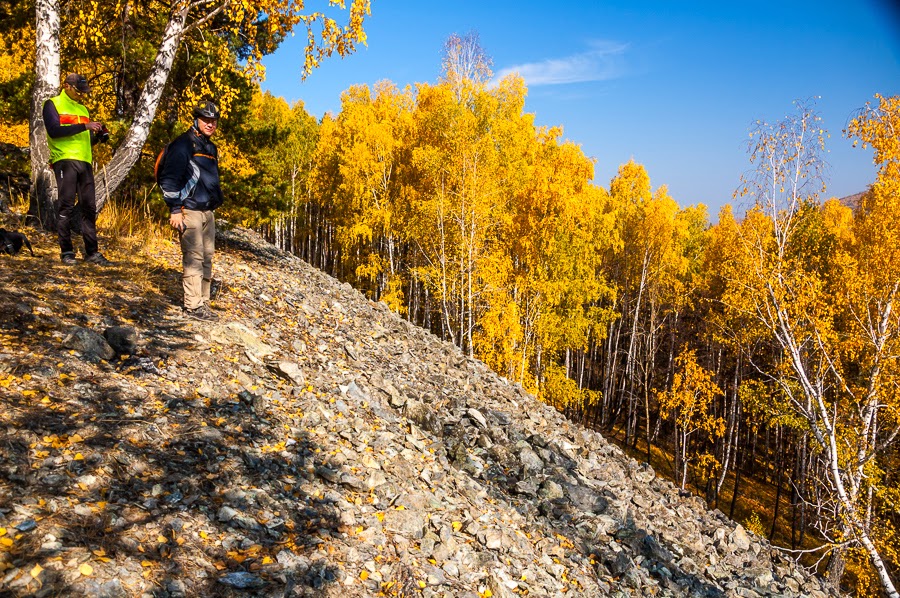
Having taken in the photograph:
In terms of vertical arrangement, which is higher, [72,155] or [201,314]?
[72,155]

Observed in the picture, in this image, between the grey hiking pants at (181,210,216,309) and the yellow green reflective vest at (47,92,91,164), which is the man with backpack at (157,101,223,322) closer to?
the grey hiking pants at (181,210,216,309)

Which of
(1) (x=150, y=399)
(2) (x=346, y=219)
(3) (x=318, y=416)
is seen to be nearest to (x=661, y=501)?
(3) (x=318, y=416)

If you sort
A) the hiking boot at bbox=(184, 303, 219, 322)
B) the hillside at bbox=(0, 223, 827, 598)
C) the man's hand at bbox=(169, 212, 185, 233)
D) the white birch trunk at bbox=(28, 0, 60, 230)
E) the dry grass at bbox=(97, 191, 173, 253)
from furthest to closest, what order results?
the dry grass at bbox=(97, 191, 173, 253)
the white birch trunk at bbox=(28, 0, 60, 230)
the hiking boot at bbox=(184, 303, 219, 322)
the man's hand at bbox=(169, 212, 185, 233)
the hillside at bbox=(0, 223, 827, 598)

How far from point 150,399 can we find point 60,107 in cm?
427

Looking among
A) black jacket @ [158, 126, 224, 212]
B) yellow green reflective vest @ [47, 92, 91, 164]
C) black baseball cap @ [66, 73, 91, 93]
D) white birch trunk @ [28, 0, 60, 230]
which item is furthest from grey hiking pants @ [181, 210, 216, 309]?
white birch trunk @ [28, 0, 60, 230]

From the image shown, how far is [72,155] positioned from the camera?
6.01 meters

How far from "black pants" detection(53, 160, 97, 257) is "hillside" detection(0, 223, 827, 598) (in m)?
0.38

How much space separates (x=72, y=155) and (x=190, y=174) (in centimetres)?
197

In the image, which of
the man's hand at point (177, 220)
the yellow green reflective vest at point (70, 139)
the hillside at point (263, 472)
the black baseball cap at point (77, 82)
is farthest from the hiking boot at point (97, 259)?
the black baseball cap at point (77, 82)

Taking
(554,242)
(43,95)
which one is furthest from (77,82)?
(554,242)

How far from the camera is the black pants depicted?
598 cm

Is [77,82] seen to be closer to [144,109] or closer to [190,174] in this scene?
[144,109]

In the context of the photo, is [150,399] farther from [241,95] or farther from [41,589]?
[241,95]

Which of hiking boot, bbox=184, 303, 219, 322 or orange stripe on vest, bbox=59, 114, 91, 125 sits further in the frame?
orange stripe on vest, bbox=59, 114, 91, 125
